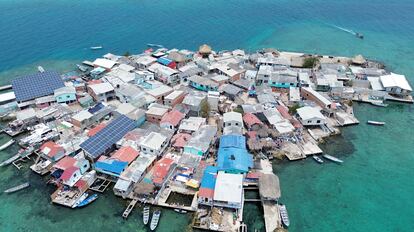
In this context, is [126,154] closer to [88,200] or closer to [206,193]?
[88,200]

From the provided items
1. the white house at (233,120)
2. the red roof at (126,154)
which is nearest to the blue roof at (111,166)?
the red roof at (126,154)

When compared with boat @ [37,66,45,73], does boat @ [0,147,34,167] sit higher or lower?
lower

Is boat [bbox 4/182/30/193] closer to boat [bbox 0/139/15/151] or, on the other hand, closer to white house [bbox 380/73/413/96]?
boat [bbox 0/139/15/151]

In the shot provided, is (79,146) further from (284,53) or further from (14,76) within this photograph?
(284,53)

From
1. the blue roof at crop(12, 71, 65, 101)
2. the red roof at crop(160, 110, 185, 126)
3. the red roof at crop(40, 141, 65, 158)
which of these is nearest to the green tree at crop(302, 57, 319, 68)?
the red roof at crop(160, 110, 185, 126)

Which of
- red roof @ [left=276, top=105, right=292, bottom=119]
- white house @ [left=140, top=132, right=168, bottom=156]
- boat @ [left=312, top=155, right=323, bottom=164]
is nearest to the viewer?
white house @ [left=140, top=132, right=168, bottom=156]

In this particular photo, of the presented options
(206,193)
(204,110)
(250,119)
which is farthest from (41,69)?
(206,193)
